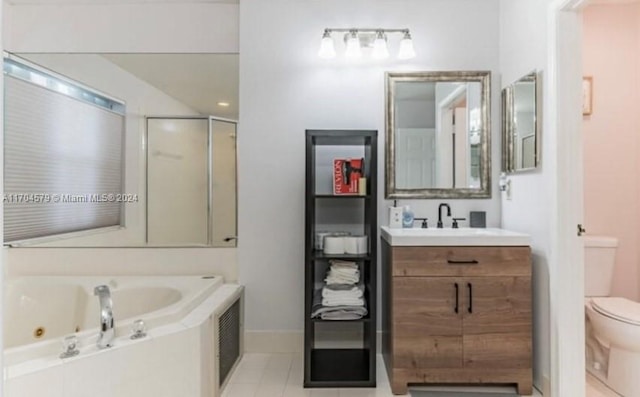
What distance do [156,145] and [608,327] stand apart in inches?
116

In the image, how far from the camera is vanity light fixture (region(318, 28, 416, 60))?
2.53 meters

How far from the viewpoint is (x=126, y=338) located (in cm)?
170

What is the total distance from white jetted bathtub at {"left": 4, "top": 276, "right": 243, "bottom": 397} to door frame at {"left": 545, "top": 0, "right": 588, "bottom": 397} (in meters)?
1.71

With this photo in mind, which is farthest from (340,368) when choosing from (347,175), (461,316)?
(347,175)

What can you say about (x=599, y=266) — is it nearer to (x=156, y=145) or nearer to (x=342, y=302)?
(x=342, y=302)

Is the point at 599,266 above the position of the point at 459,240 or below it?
below

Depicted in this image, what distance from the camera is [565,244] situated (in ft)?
6.24

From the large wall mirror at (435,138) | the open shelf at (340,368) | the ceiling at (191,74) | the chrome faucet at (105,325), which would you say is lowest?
the open shelf at (340,368)

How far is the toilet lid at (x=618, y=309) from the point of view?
1996 mm

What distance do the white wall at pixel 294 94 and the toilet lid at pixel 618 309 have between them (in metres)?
0.91

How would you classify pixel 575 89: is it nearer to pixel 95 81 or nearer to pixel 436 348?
pixel 436 348

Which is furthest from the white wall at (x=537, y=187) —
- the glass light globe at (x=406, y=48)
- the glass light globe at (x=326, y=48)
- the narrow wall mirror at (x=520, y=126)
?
the glass light globe at (x=326, y=48)

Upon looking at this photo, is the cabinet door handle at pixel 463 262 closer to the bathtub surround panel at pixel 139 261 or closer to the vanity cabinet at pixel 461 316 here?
the vanity cabinet at pixel 461 316

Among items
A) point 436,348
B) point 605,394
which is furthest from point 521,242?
point 605,394
